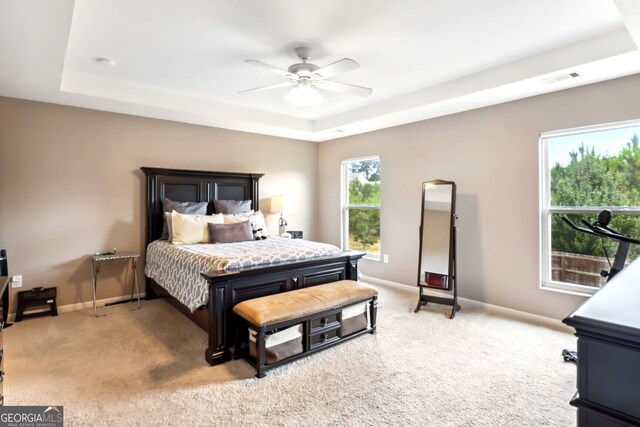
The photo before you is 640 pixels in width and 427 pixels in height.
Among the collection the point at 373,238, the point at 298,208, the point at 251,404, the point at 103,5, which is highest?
the point at 103,5

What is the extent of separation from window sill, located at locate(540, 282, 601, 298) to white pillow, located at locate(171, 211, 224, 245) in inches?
149

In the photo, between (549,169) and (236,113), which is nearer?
(549,169)

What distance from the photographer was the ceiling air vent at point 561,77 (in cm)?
293

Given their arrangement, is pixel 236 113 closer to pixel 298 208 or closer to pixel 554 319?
pixel 298 208

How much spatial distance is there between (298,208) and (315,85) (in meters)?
3.12

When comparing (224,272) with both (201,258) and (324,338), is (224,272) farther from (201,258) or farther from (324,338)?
(324,338)

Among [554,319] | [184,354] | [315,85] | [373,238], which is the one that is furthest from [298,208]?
[554,319]

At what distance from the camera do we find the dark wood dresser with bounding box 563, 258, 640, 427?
81cm

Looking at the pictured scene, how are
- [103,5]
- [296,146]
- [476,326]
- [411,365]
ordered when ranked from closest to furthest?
[103,5], [411,365], [476,326], [296,146]

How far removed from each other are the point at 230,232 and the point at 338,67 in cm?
236

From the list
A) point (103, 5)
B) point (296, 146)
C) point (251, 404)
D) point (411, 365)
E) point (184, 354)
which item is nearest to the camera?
point (251, 404)

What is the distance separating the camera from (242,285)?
279 cm

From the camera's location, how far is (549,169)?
3.49m

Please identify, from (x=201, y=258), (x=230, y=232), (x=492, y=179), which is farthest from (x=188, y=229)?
(x=492, y=179)
